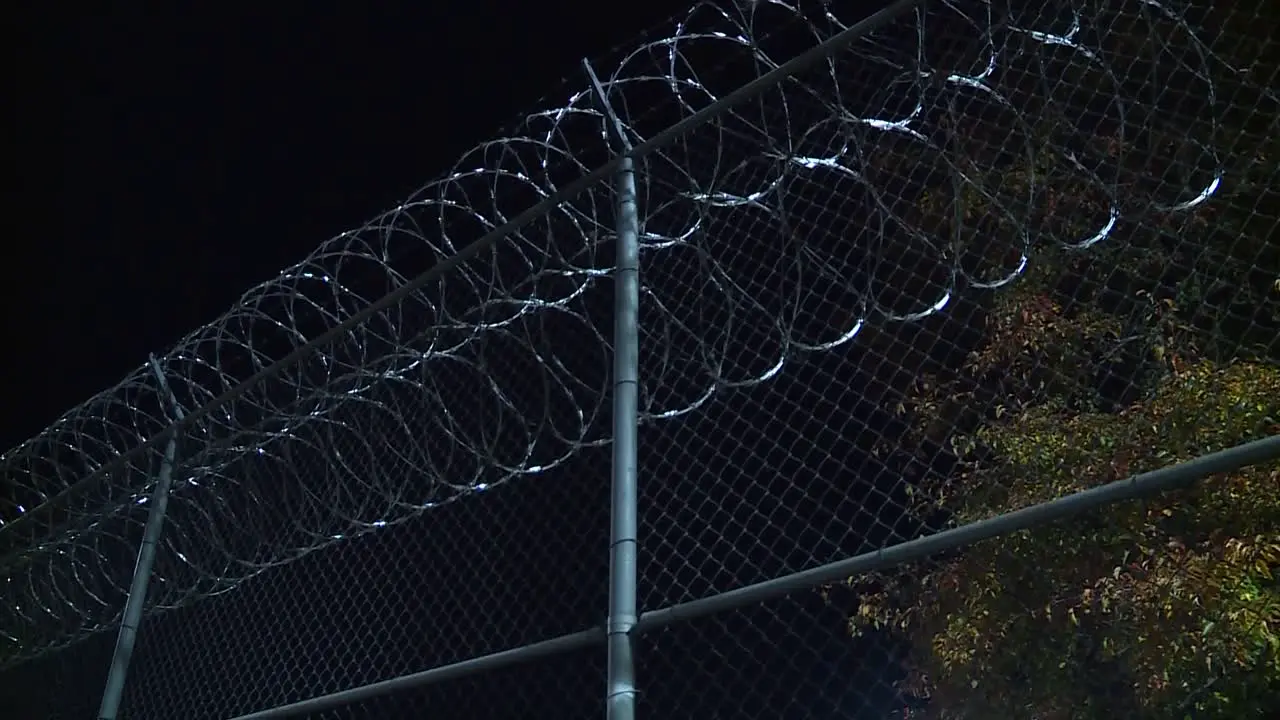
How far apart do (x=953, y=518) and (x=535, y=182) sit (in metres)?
2.79

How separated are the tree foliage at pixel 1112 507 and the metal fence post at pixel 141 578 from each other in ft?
8.85

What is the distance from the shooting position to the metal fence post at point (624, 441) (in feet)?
8.30

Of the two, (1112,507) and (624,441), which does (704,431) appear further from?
(624,441)

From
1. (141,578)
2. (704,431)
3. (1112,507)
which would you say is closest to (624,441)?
(141,578)

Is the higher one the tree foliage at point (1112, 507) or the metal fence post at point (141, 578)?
the metal fence post at point (141, 578)

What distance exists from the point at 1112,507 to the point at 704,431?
1.89 metres

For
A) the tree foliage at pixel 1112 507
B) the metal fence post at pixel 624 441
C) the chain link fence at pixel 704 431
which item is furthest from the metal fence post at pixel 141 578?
the tree foliage at pixel 1112 507

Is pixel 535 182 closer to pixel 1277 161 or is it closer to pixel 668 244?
pixel 668 244

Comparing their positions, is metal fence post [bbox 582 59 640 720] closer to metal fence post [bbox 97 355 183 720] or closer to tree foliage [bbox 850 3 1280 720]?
tree foliage [bbox 850 3 1280 720]

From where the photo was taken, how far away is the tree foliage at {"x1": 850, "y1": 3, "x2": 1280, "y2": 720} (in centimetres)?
422

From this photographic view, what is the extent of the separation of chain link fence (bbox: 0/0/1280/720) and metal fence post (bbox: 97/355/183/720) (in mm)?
47

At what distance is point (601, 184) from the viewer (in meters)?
3.35

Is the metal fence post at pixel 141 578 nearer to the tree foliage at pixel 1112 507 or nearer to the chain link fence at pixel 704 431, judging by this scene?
the chain link fence at pixel 704 431

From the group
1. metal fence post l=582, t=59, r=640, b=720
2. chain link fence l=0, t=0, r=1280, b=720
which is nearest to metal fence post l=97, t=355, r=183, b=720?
chain link fence l=0, t=0, r=1280, b=720
